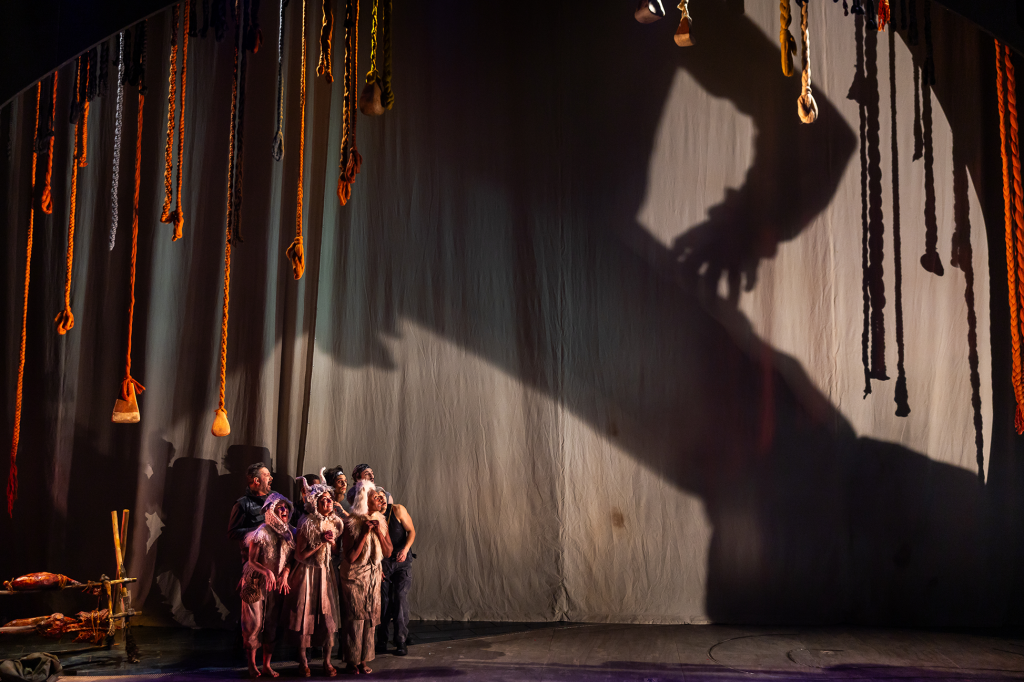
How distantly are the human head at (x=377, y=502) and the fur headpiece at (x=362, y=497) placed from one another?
0.13ft

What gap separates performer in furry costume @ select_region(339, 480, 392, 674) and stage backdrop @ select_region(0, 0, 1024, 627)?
113 cm

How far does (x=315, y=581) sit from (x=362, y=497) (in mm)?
500

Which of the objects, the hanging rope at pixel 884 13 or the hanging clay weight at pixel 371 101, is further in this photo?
the hanging rope at pixel 884 13

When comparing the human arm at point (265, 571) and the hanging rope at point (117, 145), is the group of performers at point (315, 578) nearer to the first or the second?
the human arm at point (265, 571)

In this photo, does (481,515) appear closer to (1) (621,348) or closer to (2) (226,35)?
(1) (621,348)

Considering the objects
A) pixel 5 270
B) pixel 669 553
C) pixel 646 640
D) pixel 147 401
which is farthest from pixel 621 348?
pixel 5 270

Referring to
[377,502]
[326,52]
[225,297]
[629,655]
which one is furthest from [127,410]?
[629,655]

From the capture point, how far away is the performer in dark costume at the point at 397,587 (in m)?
4.94

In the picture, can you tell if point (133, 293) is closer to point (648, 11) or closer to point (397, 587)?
point (397, 587)

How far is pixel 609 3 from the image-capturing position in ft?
19.9

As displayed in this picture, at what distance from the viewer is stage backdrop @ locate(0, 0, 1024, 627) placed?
562cm

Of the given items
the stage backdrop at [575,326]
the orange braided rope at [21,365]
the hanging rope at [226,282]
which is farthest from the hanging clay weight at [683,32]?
the orange braided rope at [21,365]

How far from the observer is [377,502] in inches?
185

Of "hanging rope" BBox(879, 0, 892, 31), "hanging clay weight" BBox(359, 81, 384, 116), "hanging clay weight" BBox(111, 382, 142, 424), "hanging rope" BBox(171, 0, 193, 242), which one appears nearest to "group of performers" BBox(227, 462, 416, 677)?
"hanging clay weight" BBox(111, 382, 142, 424)
